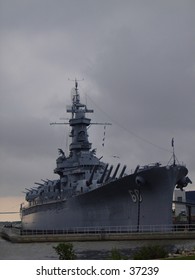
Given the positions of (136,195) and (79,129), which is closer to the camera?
(136,195)

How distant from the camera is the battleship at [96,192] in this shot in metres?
34.2

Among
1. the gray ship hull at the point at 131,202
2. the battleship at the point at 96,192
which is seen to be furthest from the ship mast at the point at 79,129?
the gray ship hull at the point at 131,202

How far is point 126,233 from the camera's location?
111 feet

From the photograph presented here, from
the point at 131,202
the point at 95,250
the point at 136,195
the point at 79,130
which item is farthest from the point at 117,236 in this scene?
the point at 79,130

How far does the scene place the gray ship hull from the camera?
112 feet

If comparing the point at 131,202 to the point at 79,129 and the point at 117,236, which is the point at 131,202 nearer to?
the point at 117,236

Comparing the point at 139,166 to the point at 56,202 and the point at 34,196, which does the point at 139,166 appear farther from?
the point at 34,196

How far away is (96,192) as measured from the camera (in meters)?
36.6

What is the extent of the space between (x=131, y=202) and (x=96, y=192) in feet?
9.46

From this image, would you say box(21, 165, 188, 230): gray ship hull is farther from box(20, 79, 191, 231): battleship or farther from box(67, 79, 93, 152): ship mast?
box(67, 79, 93, 152): ship mast

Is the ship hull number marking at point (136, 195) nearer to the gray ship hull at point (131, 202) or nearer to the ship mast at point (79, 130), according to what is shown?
the gray ship hull at point (131, 202)

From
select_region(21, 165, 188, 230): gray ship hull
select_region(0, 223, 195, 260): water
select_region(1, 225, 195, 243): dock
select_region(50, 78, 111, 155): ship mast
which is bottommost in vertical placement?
select_region(0, 223, 195, 260): water

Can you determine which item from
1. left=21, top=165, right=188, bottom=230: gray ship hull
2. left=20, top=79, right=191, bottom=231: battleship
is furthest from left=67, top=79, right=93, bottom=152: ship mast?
left=21, top=165, right=188, bottom=230: gray ship hull
